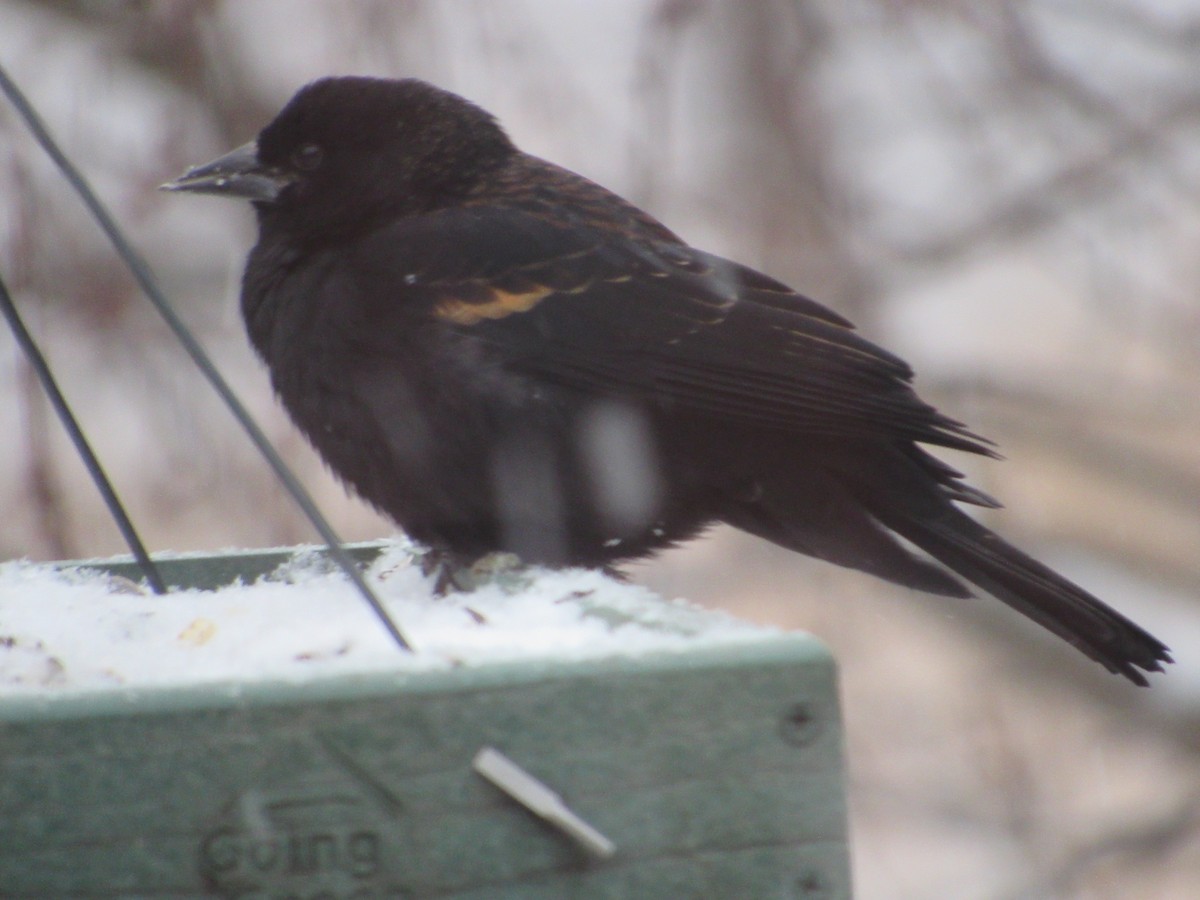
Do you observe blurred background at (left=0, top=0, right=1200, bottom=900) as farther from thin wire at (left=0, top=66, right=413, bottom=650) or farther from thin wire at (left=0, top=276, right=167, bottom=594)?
thin wire at (left=0, top=66, right=413, bottom=650)

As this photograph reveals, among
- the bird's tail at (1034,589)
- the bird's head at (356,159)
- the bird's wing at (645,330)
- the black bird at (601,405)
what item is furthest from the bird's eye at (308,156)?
the bird's tail at (1034,589)

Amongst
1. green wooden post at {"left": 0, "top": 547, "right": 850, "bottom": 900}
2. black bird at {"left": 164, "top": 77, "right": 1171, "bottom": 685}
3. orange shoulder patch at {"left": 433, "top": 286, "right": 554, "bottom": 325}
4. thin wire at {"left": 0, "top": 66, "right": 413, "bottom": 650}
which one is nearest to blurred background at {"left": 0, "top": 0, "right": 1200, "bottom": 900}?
black bird at {"left": 164, "top": 77, "right": 1171, "bottom": 685}

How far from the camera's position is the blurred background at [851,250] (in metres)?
3.89

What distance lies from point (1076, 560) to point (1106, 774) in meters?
0.68

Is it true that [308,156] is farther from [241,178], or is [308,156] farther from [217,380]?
[217,380]

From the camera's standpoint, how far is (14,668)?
1.56m

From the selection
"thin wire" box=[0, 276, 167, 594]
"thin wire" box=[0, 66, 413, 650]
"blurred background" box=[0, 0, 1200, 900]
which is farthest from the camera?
"blurred background" box=[0, 0, 1200, 900]

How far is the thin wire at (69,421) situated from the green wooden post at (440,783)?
0.65 meters

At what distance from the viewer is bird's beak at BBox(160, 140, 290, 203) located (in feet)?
9.36

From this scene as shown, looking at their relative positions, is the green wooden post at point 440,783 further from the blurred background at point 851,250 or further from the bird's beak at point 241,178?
the blurred background at point 851,250

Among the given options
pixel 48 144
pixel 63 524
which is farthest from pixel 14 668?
pixel 63 524

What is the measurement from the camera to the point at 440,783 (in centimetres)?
129

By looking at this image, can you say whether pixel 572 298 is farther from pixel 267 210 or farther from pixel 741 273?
pixel 267 210

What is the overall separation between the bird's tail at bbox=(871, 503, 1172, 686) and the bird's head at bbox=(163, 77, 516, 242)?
956 millimetres
